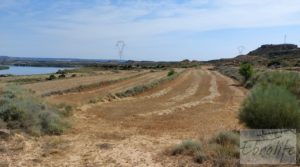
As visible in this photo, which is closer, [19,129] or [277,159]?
[277,159]

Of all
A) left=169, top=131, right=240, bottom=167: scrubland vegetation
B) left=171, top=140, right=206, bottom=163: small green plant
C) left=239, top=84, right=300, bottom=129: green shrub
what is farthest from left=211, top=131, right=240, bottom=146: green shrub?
left=239, top=84, right=300, bottom=129: green shrub

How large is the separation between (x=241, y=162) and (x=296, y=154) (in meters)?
1.32

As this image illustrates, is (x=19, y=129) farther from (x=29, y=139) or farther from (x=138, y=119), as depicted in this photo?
(x=138, y=119)

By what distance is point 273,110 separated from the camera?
563 inches

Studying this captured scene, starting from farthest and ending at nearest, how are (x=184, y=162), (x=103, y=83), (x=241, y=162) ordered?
1. (x=103, y=83)
2. (x=184, y=162)
3. (x=241, y=162)

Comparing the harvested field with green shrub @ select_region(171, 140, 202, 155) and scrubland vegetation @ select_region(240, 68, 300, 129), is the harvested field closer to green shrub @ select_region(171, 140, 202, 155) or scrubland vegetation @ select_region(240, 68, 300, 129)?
scrubland vegetation @ select_region(240, 68, 300, 129)

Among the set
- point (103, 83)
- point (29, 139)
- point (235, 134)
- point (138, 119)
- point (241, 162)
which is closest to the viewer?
point (241, 162)

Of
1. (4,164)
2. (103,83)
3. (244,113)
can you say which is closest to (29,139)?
(4,164)

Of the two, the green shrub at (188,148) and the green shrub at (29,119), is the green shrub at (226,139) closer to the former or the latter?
the green shrub at (188,148)

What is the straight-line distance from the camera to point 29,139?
15.5m

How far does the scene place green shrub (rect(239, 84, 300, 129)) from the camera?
46.7 ft

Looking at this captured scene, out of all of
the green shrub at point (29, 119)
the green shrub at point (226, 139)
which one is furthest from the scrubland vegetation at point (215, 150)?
the green shrub at point (29, 119)

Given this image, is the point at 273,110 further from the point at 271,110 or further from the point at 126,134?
the point at 126,134

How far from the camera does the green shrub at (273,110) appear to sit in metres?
14.2
